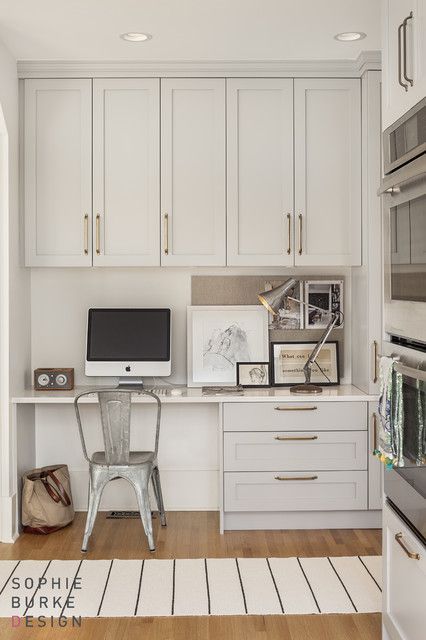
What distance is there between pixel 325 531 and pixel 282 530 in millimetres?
238

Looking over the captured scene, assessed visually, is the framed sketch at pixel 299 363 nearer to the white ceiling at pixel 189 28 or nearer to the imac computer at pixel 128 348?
the imac computer at pixel 128 348

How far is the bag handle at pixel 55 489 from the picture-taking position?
4.40 meters

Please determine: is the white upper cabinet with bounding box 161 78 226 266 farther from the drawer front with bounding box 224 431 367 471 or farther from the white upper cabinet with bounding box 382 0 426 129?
the white upper cabinet with bounding box 382 0 426 129

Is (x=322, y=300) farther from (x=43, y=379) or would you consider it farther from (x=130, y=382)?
(x=43, y=379)

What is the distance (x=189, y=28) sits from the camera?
3895 mm

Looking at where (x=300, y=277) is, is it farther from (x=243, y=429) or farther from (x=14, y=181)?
(x=14, y=181)

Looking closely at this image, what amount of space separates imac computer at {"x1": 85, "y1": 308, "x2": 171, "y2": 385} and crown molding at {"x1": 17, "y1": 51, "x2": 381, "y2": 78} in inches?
55.1

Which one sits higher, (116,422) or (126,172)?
(126,172)

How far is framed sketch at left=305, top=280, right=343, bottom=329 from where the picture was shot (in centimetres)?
486

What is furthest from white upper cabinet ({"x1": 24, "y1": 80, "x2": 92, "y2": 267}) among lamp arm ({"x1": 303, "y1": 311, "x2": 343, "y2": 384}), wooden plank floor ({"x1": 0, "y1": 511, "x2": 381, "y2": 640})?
wooden plank floor ({"x1": 0, "y1": 511, "x2": 381, "y2": 640})

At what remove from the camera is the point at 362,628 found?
315cm

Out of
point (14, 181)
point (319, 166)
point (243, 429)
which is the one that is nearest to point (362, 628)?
point (243, 429)

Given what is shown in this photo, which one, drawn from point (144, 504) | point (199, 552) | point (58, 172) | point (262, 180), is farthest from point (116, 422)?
point (262, 180)

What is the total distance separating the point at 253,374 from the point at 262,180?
115 cm
